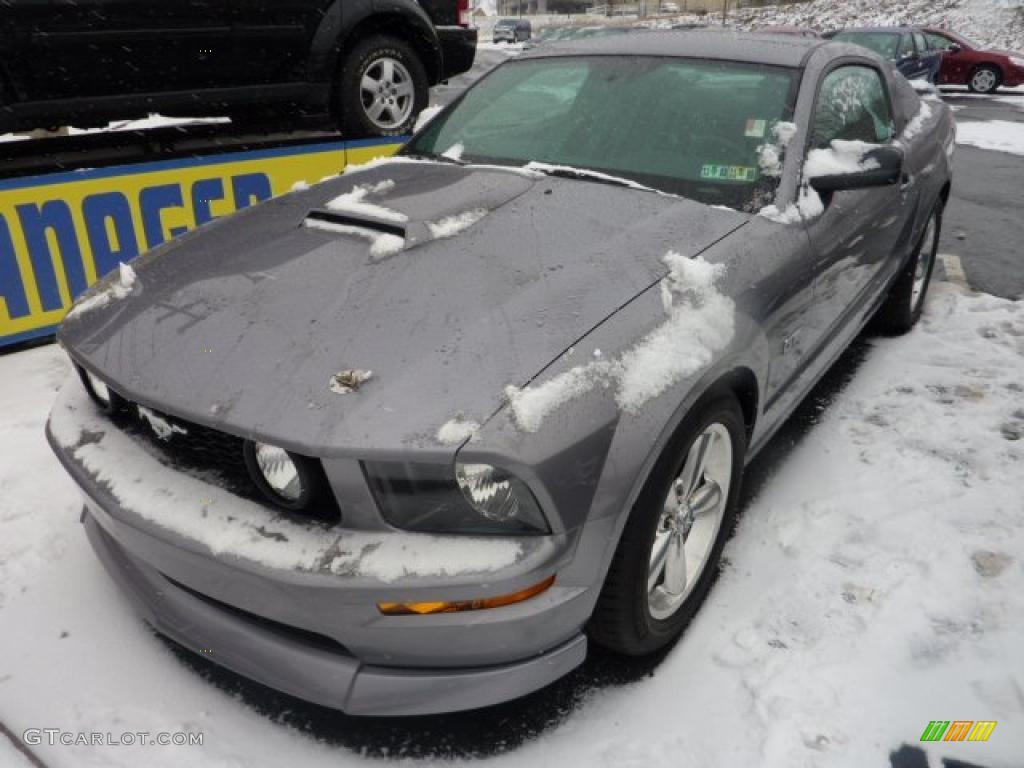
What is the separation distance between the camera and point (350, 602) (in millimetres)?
1573

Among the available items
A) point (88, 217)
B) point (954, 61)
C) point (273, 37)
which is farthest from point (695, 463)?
point (954, 61)

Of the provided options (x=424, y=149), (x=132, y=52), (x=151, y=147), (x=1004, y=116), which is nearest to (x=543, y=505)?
(x=424, y=149)

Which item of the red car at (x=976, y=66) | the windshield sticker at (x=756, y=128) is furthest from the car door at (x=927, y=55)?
the windshield sticker at (x=756, y=128)

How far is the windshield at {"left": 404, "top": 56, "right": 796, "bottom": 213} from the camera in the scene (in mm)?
2574

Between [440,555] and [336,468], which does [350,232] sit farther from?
[440,555]

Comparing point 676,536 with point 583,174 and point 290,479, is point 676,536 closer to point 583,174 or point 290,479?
point 290,479

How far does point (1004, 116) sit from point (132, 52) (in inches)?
525

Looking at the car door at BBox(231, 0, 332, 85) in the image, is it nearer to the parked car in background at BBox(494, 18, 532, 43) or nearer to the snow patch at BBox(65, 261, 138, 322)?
the snow patch at BBox(65, 261, 138, 322)

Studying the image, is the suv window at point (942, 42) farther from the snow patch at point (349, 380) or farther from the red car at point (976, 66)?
the snow patch at point (349, 380)

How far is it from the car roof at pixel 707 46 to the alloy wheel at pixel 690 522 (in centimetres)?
150

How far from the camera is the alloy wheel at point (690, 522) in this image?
2.05m

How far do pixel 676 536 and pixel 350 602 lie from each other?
36.6 inches

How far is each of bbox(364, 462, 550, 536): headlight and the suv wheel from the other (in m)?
4.59

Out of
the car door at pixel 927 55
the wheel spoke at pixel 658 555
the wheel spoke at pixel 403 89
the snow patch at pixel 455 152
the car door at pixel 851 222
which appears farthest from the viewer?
the car door at pixel 927 55
